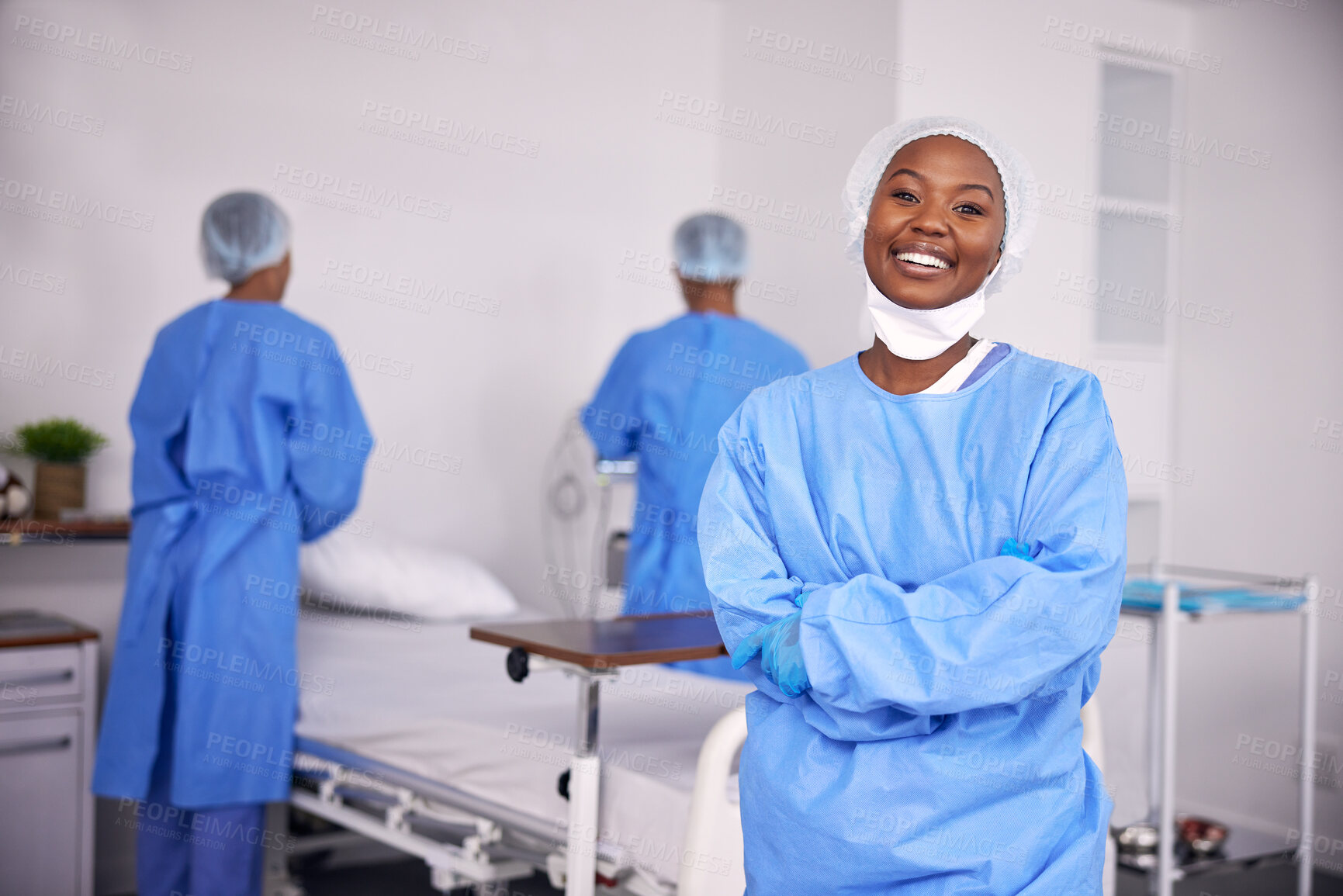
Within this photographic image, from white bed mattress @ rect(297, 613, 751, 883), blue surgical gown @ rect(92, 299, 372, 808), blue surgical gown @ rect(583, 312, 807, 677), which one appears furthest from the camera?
blue surgical gown @ rect(583, 312, 807, 677)

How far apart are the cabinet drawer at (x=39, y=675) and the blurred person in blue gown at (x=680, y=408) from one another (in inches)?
62.0

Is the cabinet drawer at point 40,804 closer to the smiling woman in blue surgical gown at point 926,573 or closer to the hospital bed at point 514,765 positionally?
the hospital bed at point 514,765

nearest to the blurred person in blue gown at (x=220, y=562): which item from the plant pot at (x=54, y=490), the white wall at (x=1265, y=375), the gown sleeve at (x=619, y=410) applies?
the plant pot at (x=54, y=490)

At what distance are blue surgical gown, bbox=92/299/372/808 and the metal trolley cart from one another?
2.27 meters

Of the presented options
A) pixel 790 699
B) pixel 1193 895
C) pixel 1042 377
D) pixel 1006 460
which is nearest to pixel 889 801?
pixel 790 699

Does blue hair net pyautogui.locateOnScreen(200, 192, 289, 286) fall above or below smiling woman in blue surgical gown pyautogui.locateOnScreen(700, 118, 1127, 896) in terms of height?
above

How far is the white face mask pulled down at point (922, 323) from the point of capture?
1581mm

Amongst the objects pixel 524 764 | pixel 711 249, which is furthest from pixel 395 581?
pixel 524 764

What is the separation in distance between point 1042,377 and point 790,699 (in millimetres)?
513

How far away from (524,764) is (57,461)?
2.00 metres

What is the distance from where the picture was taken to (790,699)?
5.08 ft

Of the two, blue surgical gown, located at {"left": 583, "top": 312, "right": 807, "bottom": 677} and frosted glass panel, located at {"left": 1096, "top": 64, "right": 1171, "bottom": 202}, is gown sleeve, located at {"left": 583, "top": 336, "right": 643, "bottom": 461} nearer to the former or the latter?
blue surgical gown, located at {"left": 583, "top": 312, "right": 807, "bottom": 677}

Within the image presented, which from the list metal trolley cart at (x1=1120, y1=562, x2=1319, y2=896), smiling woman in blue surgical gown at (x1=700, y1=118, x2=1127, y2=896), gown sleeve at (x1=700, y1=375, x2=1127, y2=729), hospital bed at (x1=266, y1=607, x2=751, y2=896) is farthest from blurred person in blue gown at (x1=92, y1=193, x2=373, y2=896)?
metal trolley cart at (x1=1120, y1=562, x2=1319, y2=896)

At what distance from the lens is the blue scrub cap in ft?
5.23
